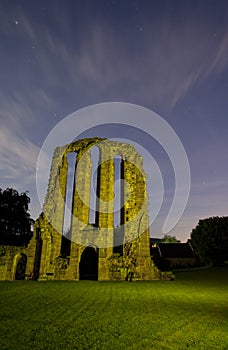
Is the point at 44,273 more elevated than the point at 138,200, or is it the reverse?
the point at 138,200

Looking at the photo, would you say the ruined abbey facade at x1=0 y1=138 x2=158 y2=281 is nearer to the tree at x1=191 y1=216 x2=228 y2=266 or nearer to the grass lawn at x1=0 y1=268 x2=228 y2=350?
the grass lawn at x1=0 y1=268 x2=228 y2=350

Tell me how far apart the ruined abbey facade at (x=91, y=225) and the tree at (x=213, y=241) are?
15.2m

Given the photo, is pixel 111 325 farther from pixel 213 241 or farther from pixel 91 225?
pixel 213 241

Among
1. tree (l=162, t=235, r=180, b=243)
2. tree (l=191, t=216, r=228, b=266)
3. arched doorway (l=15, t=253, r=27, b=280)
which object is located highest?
tree (l=162, t=235, r=180, b=243)

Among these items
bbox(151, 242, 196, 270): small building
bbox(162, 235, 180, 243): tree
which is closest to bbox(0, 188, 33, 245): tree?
bbox(151, 242, 196, 270): small building

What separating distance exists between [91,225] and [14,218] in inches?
556

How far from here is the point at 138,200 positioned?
59.5ft

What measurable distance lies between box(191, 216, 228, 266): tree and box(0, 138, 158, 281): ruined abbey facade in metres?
15.2

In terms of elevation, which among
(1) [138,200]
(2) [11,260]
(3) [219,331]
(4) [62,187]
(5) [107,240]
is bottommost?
(3) [219,331]

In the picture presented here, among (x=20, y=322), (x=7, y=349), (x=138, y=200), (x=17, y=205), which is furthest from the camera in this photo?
(x=17, y=205)

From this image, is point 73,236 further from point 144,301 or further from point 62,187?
point 144,301

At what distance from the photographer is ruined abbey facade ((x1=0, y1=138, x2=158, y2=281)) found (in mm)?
16516

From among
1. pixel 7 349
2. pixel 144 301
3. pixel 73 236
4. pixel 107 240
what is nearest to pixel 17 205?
pixel 73 236

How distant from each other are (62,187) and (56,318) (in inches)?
568
